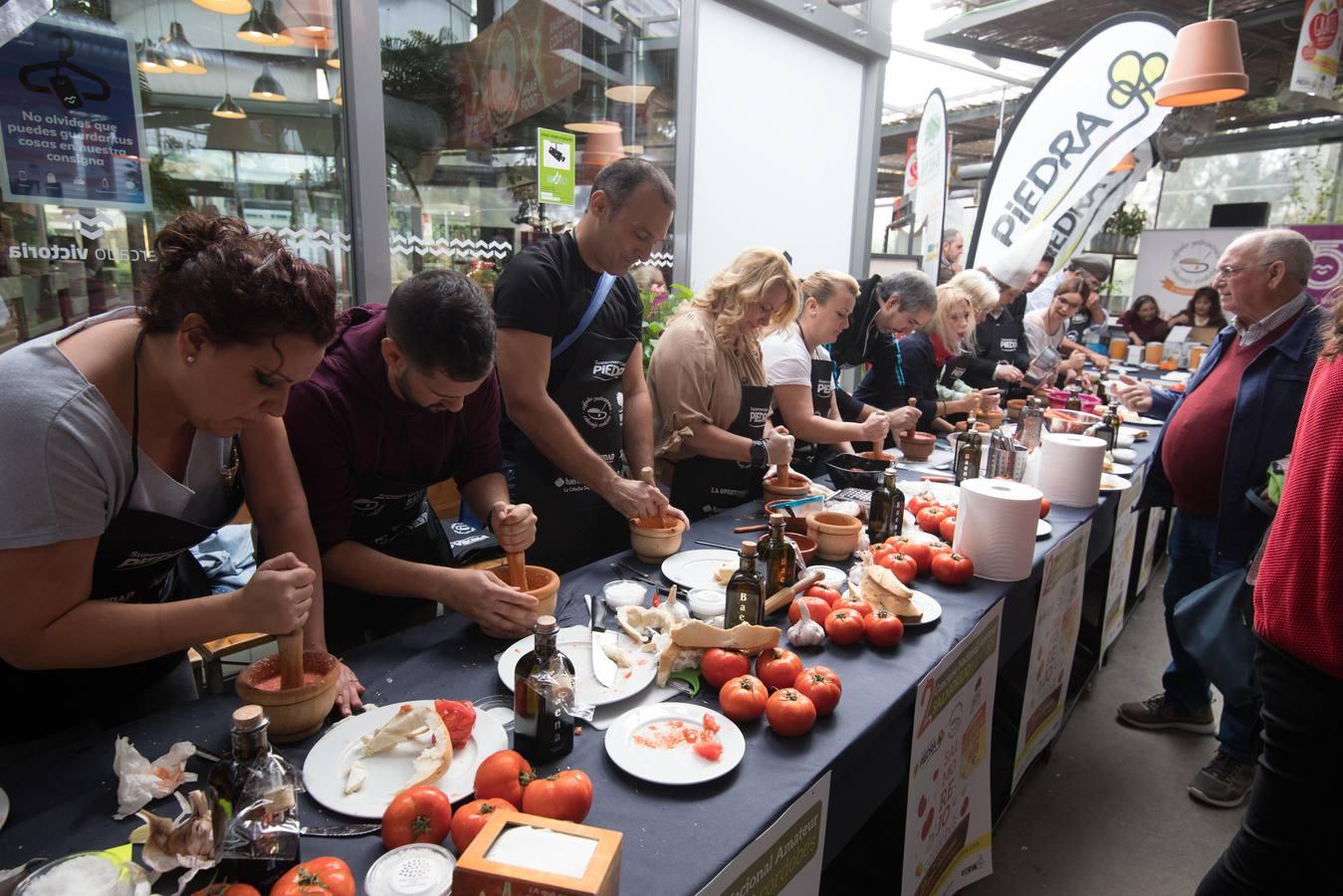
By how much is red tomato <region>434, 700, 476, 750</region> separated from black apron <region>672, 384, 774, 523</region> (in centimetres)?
166

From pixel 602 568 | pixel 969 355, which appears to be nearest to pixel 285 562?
pixel 602 568

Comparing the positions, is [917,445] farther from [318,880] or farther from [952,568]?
[318,880]

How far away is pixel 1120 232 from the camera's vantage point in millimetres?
11656

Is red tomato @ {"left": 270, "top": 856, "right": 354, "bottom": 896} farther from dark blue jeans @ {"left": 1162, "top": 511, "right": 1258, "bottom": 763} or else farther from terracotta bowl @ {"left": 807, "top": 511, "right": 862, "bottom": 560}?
dark blue jeans @ {"left": 1162, "top": 511, "right": 1258, "bottom": 763}

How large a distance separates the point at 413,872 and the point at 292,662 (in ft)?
1.47

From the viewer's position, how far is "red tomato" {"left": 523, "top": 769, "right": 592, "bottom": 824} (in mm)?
1044

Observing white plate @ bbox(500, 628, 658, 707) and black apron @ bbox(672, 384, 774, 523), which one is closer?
white plate @ bbox(500, 628, 658, 707)

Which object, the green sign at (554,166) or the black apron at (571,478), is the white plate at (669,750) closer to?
the black apron at (571,478)

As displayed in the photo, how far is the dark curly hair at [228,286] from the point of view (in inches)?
43.5

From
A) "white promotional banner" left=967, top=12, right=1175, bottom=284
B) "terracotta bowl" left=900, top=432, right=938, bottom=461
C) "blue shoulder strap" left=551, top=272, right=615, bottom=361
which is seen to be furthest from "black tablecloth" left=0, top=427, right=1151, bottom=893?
Answer: "white promotional banner" left=967, top=12, right=1175, bottom=284

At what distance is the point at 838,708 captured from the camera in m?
1.44

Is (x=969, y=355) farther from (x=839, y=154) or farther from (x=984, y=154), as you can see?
(x=984, y=154)

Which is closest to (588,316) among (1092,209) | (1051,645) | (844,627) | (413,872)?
(844,627)

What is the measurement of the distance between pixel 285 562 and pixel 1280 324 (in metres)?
3.27
